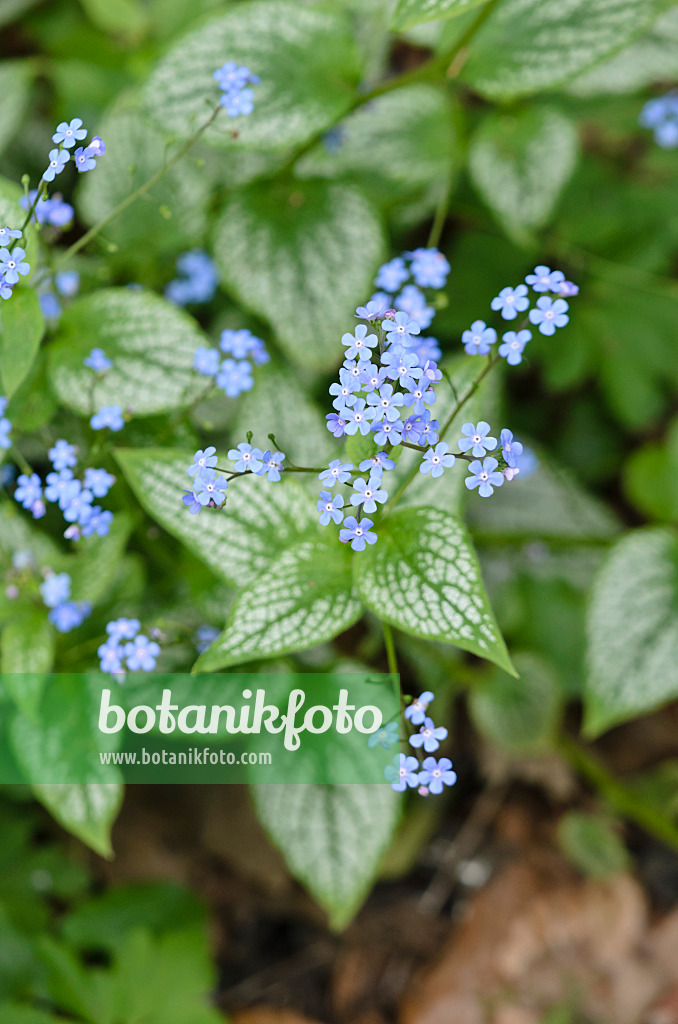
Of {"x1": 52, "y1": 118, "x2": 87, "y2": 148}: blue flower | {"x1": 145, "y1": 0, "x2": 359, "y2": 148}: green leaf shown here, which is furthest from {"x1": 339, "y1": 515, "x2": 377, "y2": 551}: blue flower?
{"x1": 145, "y1": 0, "x2": 359, "y2": 148}: green leaf

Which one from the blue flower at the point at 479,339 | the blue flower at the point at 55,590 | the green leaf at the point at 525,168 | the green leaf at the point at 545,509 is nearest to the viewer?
the blue flower at the point at 479,339

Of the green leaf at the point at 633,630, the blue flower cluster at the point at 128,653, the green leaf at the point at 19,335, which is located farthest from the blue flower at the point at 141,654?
the green leaf at the point at 633,630

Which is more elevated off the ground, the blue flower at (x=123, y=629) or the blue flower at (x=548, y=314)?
the blue flower at (x=548, y=314)

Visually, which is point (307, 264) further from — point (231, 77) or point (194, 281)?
point (231, 77)

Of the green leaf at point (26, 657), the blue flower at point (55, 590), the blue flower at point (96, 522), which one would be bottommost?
the green leaf at point (26, 657)

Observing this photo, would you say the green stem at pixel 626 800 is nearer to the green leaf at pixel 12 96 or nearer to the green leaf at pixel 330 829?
the green leaf at pixel 330 829

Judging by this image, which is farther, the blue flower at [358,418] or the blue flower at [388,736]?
the blue flower at [388,736]
